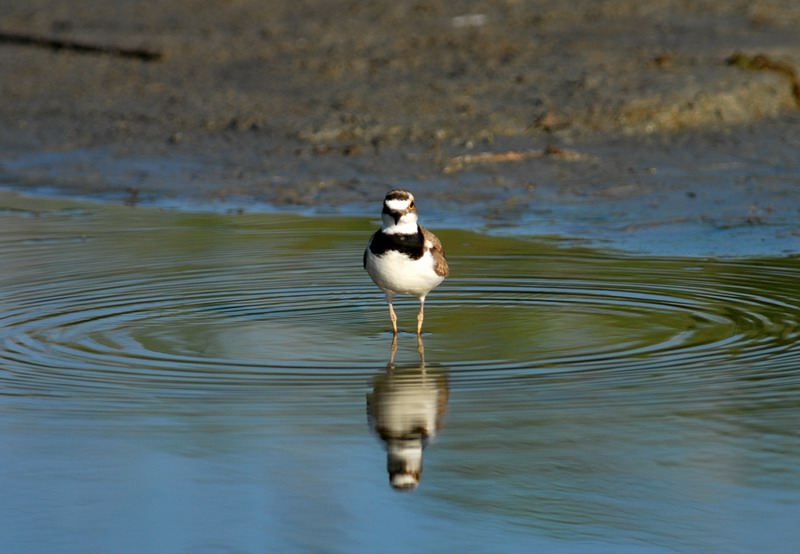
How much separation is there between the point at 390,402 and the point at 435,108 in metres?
7.14

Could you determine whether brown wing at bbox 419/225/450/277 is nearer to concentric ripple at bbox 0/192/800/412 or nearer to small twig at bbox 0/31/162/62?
concentric ripple at bbox 0/192/800/412

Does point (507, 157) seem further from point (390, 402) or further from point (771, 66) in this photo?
point (390, 402)

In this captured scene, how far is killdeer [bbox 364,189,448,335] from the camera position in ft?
23.0

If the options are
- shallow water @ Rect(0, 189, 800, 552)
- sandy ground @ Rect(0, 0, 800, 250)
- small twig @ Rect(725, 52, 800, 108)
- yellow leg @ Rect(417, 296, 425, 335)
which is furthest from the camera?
small twig @ Rect(725, 52, 800, 108)

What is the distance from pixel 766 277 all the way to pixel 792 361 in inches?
77.7

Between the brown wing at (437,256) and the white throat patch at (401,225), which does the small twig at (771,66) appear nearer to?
the brown wing at (437,256)

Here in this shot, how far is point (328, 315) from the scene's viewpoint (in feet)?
24.6

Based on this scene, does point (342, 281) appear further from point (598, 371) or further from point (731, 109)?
point (731, 109)

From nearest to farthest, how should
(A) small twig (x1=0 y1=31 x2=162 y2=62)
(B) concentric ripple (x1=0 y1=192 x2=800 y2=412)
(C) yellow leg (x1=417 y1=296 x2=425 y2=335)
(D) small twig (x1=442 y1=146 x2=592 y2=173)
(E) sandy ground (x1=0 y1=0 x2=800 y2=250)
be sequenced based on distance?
(B) concentric ripple (x1=0 y1=192 x2=800 y2=412) → (C) yellow leg (x1=417 y1=296 x2=425 y2=335) → (E) sandy ground (x1=0 y1=0 x2=800 y2=250) → (D) small twig (x1=442 y1=146 x2=592 y2=173) → (A) small twig (x1=0 y1=31 x2=162 y2=62)

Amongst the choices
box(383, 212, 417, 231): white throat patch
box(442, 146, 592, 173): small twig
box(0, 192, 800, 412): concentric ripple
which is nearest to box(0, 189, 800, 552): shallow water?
box(0, 192, 800, 412): concentric ripple

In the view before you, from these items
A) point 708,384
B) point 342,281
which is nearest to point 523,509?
point 708,384

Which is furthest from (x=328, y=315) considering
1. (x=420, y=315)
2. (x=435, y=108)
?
(x=435, y=108)

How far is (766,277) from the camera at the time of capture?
8125mm

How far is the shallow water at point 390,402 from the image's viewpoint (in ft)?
14.8
